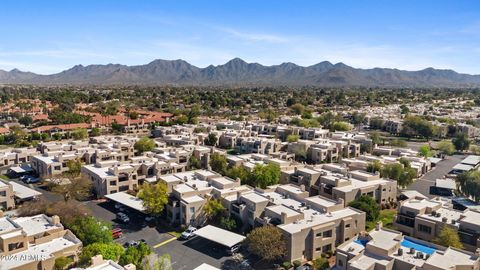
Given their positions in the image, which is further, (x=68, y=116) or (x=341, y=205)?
(x=68, y=116)

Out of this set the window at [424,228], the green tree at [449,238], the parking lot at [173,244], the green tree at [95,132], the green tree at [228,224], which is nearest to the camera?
the green tree at [449,238]

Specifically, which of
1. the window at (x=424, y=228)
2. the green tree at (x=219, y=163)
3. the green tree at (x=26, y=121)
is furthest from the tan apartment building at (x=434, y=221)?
the green tree at (x=26, y=121)

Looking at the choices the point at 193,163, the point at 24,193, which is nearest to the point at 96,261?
the point at 24,193

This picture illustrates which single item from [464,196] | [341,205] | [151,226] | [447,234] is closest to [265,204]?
[341,205]

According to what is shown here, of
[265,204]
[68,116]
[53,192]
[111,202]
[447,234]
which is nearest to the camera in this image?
[447,234]

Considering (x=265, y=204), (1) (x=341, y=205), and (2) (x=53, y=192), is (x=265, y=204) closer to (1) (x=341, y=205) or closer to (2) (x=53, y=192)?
(1) (x=341, y=205)

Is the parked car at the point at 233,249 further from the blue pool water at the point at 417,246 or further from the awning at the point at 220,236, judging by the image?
the blue pool water at the point at 417,246

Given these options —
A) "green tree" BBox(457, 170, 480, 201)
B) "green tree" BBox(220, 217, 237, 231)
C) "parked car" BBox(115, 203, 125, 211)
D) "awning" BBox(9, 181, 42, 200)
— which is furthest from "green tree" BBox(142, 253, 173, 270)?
"green tree" BBox(457, 170, 480, 201)
